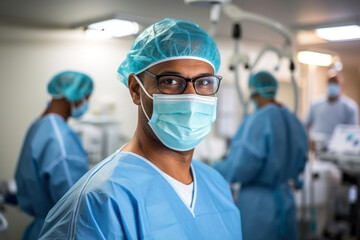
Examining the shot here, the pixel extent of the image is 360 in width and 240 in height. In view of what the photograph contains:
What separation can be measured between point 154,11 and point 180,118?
1.70 meters

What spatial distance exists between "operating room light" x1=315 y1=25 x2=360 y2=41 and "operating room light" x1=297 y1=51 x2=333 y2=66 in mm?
1004

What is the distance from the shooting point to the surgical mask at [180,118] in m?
1.11

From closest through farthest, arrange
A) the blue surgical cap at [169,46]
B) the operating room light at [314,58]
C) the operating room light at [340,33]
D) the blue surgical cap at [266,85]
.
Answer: the blue surgical cap at [169,46]
the blue surgical cap at [266,85]
the operating room light at [340,33]
the operating room light at [314,58]

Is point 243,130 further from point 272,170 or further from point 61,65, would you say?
point 61,65

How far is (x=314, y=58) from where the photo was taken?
16.5 feet

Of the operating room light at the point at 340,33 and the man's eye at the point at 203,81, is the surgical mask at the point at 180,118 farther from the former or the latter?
the operating room light at the point at 340,33

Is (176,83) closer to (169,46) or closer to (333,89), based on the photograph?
(169,46)

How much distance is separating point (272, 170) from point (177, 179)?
1.34 meters

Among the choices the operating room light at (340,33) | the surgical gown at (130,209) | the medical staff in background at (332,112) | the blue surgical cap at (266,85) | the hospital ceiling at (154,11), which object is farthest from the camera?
the medical staff in background at (332,112)

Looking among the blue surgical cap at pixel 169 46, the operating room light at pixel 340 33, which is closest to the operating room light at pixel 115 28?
the blue surgical cap at pixel 169 46

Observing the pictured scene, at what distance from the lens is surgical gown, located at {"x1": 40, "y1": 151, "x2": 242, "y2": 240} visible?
37.2 inches

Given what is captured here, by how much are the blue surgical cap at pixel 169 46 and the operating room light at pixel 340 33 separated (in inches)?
91.7

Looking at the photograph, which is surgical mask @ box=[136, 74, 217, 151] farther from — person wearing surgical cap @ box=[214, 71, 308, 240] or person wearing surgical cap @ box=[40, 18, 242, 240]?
person wearing surgical cap @ box=[214, 71, 308, 240]

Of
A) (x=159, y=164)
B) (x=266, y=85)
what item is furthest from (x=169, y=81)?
(x=266, y=85)
